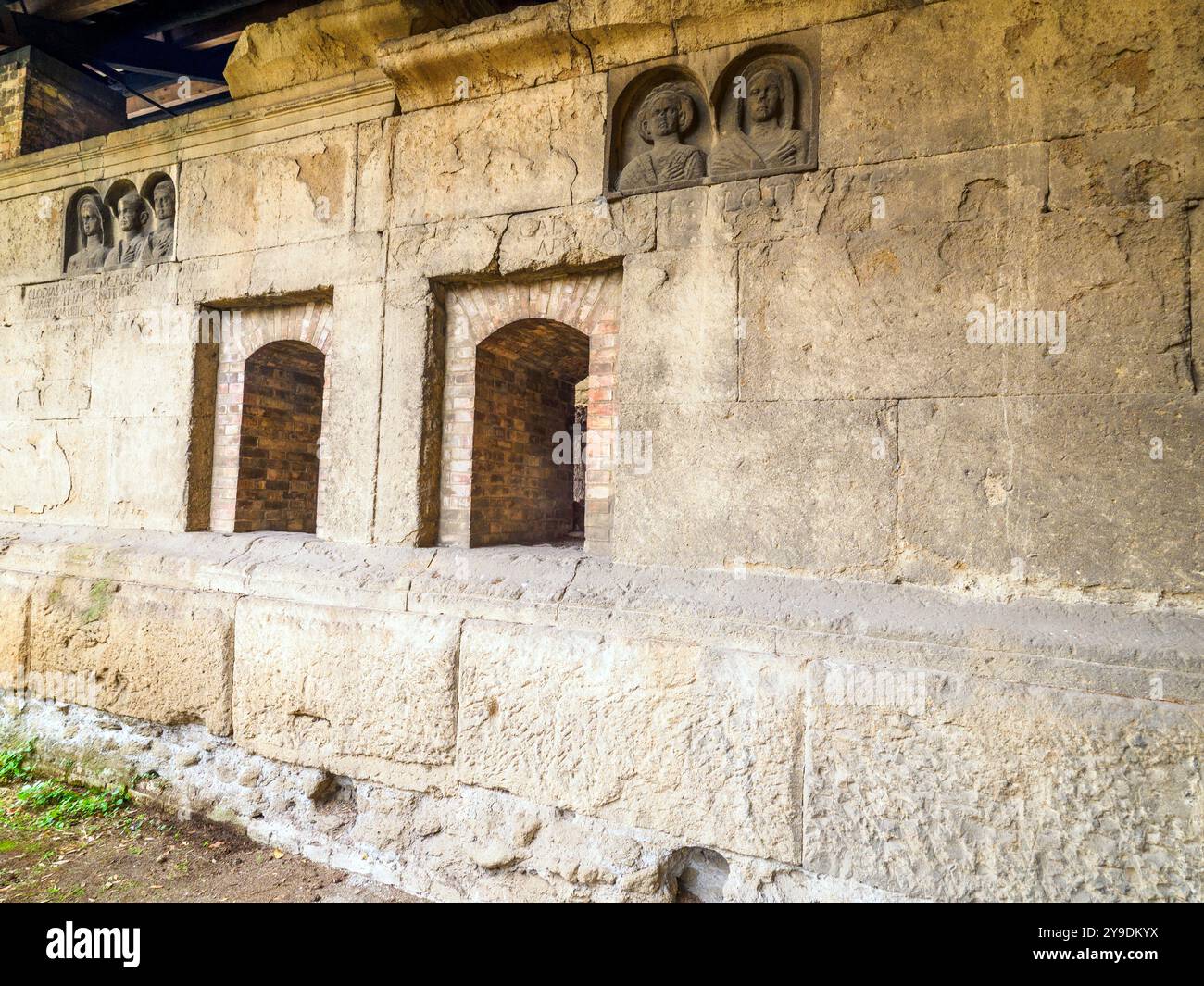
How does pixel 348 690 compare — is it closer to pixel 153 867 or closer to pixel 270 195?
pixel 153 867

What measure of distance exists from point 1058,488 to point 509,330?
2763 millimetres

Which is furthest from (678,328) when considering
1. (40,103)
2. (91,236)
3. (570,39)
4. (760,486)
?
(40,103)

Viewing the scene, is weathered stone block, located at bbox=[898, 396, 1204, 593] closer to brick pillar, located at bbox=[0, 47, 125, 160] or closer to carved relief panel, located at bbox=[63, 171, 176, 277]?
carved relief panel, located at bbox=[63, 171, 176, 277]

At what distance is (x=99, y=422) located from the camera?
183 inches

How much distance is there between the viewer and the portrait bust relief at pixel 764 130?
3.06m

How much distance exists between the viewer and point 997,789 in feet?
7.88

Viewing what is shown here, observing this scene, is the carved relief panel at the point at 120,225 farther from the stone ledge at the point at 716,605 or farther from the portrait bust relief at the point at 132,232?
the stone ledge at the point at 716,605

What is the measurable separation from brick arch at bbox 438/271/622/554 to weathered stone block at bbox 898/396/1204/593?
1427 millimetres

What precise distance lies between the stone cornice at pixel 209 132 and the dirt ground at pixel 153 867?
422cm

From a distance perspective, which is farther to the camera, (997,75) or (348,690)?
(348,690)

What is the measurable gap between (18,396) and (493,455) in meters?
3.92

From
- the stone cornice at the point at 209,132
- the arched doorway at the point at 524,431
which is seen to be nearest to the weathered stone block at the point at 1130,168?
the arched doorway at the point at 524,431

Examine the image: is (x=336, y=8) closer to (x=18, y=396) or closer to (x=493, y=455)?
(x=493, y=455)

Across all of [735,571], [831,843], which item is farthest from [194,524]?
[831,843]
